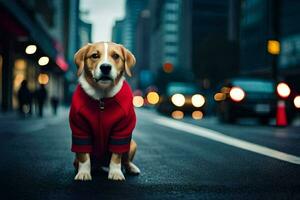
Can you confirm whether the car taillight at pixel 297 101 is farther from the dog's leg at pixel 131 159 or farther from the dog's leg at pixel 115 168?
the dog's leg at pixel 115 168

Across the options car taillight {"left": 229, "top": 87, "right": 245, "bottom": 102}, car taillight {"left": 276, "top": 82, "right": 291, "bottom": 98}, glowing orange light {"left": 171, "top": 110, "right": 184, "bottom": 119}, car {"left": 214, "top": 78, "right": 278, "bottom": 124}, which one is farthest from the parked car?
car taillight {"left": 276, "top": 82, "right": 291, "bottom": 98}

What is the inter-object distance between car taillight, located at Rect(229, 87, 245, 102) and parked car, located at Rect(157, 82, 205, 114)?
27.7 feet

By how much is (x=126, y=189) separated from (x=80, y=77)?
1.09m

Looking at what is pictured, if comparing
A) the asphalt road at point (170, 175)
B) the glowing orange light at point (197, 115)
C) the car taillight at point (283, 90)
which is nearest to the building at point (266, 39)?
the glowing orange light at point (197, 115)

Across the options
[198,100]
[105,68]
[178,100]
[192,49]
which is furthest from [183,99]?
[192,49]

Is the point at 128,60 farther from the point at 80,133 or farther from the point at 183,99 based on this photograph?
the point at 183,99

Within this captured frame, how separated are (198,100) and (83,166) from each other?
19690 millimetres

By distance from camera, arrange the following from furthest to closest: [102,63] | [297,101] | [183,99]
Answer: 1. [183,99]
2. [297,101]
3. [102,63]

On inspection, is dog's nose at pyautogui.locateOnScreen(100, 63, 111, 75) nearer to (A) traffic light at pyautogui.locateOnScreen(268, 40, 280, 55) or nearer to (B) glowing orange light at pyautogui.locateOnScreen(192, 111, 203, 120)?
(A) traffic light at pyautogui.locateOnScreen(268, 40, 280, 55)

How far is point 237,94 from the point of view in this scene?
1541 cm

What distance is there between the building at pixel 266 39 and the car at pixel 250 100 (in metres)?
27.2

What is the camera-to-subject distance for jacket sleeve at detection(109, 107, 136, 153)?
471 cm

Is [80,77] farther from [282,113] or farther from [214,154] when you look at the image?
[282,113]

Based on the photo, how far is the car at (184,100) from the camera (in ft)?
78.6
